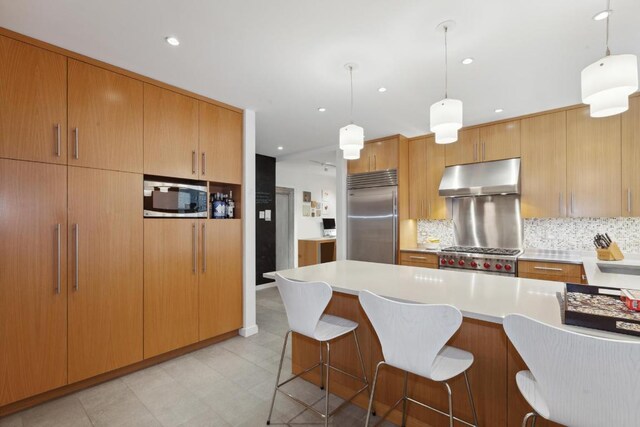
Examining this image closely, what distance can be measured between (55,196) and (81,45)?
1.11 m

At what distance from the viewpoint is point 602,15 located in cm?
176

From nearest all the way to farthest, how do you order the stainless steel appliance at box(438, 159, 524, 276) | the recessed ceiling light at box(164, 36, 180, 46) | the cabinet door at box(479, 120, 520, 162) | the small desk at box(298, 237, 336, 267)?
the recessed ceiling light at box(164, 36, 180, 46), the stainless steel appliance at box(438, 159, 524, 276), the cabinet door at box(479, 120, 520, 162), the small desk at box(298, 237, 336, 267)

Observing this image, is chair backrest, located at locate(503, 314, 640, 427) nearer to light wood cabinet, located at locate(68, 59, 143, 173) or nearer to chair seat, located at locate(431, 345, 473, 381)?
chair seat, located at locate(431, 345, 473, 381)

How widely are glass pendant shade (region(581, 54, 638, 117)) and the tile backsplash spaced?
2.59 metres

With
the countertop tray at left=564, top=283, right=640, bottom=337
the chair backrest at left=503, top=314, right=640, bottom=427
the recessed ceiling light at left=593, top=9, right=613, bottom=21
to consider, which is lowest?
the chair backrest at left=503, top=314, right=640, bottom=427

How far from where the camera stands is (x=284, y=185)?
667cm

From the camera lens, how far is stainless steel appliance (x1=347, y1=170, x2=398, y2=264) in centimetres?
424

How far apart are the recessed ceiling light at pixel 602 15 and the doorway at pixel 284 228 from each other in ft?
17.7

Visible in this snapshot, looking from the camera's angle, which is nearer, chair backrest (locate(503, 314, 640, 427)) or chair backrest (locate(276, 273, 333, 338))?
chair backrest (locate(503, 314, 640, 427))

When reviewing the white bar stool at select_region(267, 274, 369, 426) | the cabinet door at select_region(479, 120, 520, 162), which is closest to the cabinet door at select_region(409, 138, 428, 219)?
the cabinet door at select_region(479, 120, 520, 162)

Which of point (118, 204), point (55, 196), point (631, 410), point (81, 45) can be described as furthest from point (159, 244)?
point (631, 410)

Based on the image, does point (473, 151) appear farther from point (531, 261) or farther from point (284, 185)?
point (284, 185)

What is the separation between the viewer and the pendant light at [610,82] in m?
1.32

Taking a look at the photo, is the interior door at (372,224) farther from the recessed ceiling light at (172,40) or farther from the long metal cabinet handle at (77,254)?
the long metal cabinet handle at (77,254)
